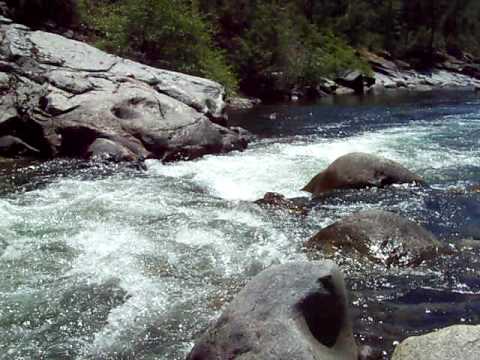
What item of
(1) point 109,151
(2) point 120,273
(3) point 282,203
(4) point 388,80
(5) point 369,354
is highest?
(5) point 369,354

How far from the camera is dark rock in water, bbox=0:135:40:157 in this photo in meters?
12.0

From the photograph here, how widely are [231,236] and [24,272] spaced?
2571 mm

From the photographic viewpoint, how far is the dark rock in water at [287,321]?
13.1 feet

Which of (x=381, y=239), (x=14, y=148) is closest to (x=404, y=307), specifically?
(x=381, y=239)

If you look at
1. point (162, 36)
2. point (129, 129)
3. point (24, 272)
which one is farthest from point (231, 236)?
point (162, 36)

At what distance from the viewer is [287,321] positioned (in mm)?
4109

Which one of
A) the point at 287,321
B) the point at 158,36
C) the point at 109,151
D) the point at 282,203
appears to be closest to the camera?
the point at 287,321

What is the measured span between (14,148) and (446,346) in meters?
10.6

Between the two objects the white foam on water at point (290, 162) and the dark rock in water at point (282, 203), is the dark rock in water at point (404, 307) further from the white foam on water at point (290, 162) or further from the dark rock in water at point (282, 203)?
the white foam on water at point (290, 162)

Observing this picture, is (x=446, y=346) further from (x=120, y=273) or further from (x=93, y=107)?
(x=93, y=107)

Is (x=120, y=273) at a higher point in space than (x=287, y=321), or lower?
lower

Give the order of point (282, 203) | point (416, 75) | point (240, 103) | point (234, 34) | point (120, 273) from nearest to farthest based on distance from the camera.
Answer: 1. point (120, 273)
2. point (282, 203)
3. point (240, 103)
4. point (234, 34)
5. point (416, 75)

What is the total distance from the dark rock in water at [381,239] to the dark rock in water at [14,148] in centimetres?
760

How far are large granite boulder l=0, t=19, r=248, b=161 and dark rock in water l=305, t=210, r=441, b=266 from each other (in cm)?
601
